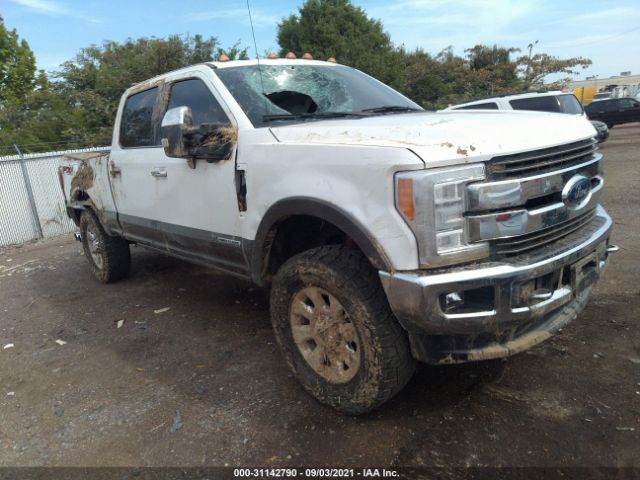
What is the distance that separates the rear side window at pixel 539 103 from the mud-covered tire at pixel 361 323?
32.6 ft

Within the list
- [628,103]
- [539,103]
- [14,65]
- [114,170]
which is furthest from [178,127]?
[14,65]

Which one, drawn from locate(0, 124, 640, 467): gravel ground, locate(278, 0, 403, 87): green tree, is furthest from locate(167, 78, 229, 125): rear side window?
locate(278, 0, 403, 87): green tree

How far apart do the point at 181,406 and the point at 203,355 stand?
70cm

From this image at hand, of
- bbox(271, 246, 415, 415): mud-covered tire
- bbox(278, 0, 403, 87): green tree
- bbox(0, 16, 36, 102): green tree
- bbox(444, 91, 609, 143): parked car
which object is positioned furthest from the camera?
bbox(0, 16, 36, 102): green tree

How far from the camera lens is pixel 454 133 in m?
2.30

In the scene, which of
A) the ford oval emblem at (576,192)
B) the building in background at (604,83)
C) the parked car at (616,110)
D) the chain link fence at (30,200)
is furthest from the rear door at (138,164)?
the building in background at (604,83)

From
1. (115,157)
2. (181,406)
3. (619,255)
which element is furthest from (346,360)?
(619,255)

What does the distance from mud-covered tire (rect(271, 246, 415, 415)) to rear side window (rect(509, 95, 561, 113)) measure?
9922mm

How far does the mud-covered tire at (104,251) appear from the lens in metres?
5.52

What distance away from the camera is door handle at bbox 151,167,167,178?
12.9 ft

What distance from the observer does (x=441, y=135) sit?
229 centimetres

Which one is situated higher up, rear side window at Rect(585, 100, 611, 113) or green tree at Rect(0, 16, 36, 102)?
green tree at Rect(0, 16, 36, 102)

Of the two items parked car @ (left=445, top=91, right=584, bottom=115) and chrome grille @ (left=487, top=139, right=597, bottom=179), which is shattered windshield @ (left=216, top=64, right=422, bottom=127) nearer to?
chrome grille @ (left=487, top=139, right=597, bottom=179)

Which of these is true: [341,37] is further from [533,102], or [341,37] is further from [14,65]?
[14,65]
